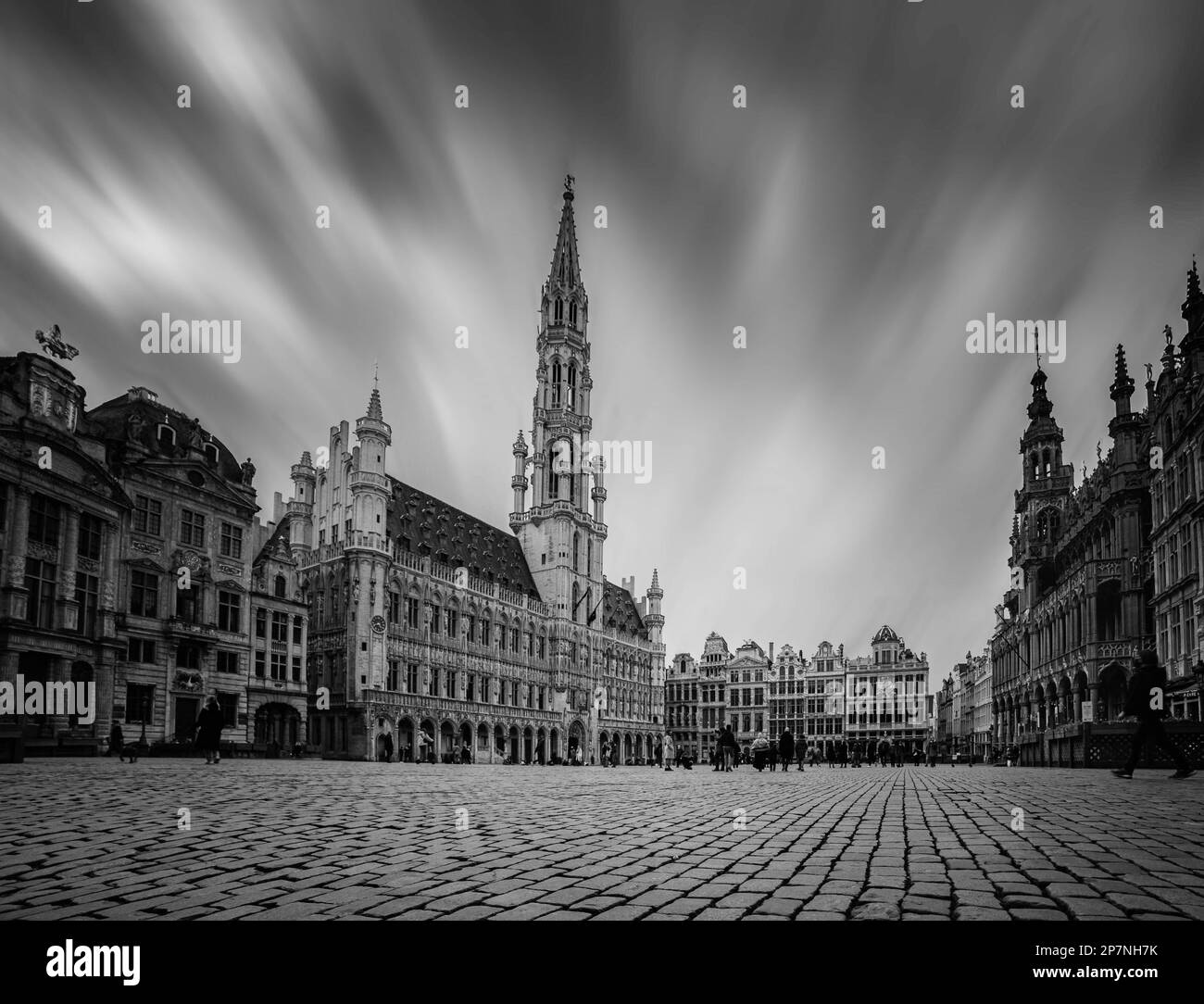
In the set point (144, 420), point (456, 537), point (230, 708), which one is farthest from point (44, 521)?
point (456, 537)

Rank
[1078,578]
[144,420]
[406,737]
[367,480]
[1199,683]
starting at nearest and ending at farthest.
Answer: [1199,683] → [144,420] → [1078,578] → [367,480] → [406,737]

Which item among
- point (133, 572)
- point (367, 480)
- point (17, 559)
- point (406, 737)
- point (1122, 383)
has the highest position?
point (1122, 383)

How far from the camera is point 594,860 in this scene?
6.34 m

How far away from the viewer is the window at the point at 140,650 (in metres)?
41.3

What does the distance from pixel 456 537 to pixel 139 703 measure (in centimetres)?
3600

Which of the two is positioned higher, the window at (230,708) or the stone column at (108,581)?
the stone column at (108,581)

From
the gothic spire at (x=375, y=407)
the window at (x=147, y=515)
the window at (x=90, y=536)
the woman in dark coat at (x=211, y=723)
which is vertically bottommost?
the woman in dark coat at (x=211, y=723)

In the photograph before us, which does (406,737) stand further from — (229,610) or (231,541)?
(231,541)

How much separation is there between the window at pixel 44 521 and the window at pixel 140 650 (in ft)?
20.8

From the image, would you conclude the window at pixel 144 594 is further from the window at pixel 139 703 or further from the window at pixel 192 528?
the window at pixel 139 703

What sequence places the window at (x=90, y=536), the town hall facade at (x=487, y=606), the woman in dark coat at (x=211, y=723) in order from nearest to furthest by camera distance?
1. the woman in dark coat at (x=211, y=723)
2. the window at (x=90, y=536)
3. the town hall facade at (x=487, y=606)

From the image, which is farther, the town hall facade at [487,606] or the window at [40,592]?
the town hall facade at [487,606]

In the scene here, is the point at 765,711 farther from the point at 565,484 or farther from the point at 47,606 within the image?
the point at 47,606

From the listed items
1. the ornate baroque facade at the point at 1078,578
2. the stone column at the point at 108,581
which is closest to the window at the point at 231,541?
the stone column at the point at 108,581
